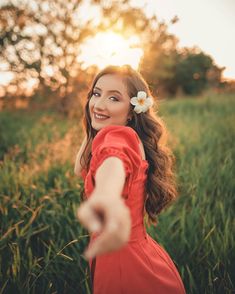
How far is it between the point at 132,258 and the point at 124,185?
298 mm

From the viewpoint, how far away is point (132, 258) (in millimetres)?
1044

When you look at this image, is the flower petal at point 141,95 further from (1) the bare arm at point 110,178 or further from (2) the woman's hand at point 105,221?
(2) the woman's hand at point 105,221

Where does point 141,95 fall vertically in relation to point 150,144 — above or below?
above

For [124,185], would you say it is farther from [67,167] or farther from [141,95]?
[67,167]

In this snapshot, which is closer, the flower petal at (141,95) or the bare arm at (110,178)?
the bare arm at (110,178)

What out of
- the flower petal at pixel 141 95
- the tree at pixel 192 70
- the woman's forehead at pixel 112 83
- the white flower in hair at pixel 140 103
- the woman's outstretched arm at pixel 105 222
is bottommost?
the woman's outstretched arm at pixel 105 222

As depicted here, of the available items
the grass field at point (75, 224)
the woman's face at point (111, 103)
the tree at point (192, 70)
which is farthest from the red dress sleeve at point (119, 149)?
the tree at point (192, 70)

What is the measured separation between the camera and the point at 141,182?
1.10 m

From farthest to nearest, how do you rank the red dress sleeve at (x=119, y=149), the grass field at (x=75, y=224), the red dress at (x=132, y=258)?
1. the grass field at (x=75, y=224)
2. the red dress at (x=132, y=258)
3. the red dress sleeve at (x=119, y=149)

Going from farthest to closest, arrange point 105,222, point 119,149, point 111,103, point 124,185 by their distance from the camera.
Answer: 1. point 111,103
2. point 124,185
3. point 119,149
4. point 105,222

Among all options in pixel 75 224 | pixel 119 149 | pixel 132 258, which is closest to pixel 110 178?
pixel 119 149

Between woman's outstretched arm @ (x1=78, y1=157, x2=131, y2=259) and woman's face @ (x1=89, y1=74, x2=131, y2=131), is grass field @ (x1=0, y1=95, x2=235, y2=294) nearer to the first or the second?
woman's face @ (x1=89, y1=74, x2=131, y2=131)

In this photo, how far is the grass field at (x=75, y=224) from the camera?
1.65 meters

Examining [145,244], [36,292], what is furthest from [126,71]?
[36,292]
